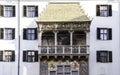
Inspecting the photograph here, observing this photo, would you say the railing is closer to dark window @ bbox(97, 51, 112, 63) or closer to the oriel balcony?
the oriel balcony

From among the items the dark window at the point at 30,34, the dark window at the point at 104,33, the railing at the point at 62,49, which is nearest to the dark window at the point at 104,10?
the dark window at the point at 104,33

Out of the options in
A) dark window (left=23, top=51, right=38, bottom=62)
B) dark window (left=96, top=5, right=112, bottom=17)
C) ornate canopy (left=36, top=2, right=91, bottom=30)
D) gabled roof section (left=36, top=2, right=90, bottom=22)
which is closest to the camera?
ornate canopy (left=36, top=2, right=91, bottom=30)

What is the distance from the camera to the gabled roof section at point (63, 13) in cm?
7219

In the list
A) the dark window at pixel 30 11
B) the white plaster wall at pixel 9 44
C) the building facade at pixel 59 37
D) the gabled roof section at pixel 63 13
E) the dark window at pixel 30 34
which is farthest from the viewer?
the dark window at pixel 30 11

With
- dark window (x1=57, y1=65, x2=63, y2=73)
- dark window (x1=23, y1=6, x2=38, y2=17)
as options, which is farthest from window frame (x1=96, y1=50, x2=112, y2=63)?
dark window (x1=23, y1=6, x2=38, y2=17)

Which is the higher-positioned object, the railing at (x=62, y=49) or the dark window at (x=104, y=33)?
the dark window at (x=104, y=33)

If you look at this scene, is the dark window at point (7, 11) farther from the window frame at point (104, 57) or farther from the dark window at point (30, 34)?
the window frame at point (104, 57)

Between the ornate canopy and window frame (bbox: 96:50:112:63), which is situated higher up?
the ornate canopy

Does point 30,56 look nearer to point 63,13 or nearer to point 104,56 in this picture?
point 63,13

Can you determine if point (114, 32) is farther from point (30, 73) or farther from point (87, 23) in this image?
point (30, 73)

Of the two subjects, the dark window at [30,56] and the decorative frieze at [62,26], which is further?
the dark window at [30,56]

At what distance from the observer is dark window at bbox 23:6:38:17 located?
243 ft

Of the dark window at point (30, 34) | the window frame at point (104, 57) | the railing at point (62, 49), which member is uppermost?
the dark window at point (30, 34)

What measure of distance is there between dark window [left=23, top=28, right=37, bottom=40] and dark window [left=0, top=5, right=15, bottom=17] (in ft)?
8.45
